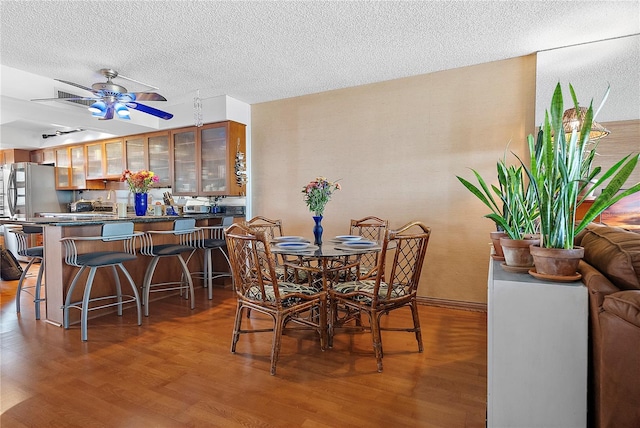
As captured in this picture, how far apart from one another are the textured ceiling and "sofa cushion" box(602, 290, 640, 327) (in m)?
2.18

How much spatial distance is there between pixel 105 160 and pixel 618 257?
21.7ft

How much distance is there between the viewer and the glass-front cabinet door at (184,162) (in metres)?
4.96

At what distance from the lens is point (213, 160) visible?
4.80 m

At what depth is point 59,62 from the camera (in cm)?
339

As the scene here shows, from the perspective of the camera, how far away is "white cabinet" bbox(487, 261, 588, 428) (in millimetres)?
1283

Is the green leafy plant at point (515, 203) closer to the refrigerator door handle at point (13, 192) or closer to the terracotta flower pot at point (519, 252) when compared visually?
the terracotta flower pot at point (519, 252)

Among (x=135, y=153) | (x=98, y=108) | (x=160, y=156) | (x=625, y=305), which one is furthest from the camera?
(x=135, y=153)

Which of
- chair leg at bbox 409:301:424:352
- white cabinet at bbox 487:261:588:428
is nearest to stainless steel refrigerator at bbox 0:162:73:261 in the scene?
chair leg at bbox 409:301:424:352

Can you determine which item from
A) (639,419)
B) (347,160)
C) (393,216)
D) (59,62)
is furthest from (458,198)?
(59,62)

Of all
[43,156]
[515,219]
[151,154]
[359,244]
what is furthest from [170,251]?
[43,156]

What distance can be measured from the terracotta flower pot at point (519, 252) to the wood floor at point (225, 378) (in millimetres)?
842

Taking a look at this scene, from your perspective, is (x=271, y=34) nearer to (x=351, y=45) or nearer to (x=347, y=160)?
(x=351, y=45)

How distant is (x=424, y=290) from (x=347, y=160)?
172 centimetres

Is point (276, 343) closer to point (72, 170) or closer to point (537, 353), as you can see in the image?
point (537, 353)
